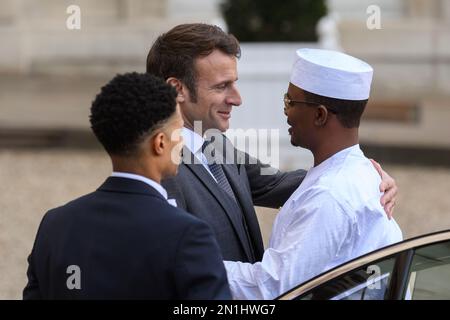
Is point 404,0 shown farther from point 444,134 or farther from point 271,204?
point 271,204

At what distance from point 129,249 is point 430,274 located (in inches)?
36.3

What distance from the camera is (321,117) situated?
3.03 meters

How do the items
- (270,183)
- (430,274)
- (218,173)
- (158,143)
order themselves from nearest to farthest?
(158,143) → (430,274) → (218,173) → (270,183)

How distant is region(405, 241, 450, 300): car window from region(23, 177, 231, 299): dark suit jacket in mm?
626

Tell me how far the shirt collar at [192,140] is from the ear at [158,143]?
68 centimetres

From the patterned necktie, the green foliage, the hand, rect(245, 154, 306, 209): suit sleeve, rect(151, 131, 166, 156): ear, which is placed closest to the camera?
rect(151, 131, 166, 156): ear

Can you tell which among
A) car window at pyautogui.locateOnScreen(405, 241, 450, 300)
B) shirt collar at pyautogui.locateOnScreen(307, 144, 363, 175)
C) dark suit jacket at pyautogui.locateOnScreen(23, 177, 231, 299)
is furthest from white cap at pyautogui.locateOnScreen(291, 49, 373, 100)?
dark suit jacket at pyautogui.locateOnScreen(23, 177, 231, 299)

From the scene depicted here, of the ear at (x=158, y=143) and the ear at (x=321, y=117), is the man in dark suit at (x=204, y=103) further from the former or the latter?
the ear at (x=158, y=143)

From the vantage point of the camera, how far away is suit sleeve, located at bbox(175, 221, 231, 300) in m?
2.38

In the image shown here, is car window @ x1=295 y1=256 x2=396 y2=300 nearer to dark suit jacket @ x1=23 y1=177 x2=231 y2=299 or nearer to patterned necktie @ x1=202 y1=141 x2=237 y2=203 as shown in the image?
dark suit jacket @ x1=23 y1=177 x2=231 y2=299

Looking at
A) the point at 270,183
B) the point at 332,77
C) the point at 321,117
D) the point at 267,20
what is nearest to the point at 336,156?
the point at 321,117

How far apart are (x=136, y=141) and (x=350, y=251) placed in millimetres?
728

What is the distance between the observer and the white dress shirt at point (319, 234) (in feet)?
9.18

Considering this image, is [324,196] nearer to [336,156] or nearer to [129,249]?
[336,156]
